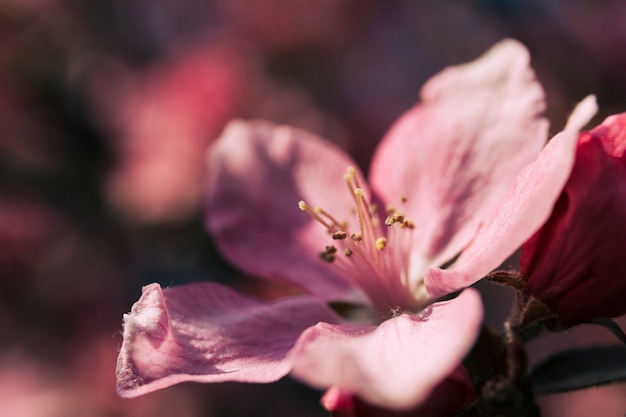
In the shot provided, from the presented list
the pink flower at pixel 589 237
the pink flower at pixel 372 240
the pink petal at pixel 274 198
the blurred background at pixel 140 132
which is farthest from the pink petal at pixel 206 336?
the blurred background at pixel 140 132

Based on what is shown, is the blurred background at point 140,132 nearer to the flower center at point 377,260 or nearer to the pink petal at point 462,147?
the pink petal at point 462,147

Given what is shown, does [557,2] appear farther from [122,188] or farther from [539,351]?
[122,188]

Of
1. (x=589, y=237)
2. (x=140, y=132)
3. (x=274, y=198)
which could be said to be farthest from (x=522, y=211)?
(x=140, y=132)

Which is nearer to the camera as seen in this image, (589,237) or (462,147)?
(589,237)

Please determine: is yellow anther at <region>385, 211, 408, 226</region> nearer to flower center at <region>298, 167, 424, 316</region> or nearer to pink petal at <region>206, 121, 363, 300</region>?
flower center at <region>298, 167, 424, 316</region>

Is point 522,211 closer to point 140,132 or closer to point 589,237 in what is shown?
point 589,237

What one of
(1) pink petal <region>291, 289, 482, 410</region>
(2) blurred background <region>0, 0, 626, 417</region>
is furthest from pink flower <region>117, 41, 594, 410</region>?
(2) blurred background <region>0, 0, 626, 417</region>
